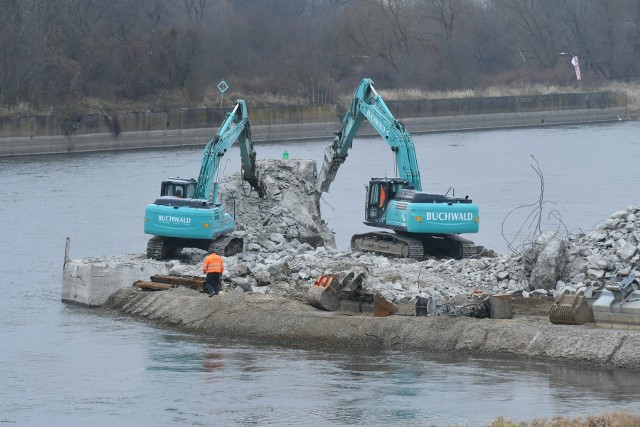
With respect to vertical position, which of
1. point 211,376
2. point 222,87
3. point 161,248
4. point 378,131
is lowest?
point 211,376

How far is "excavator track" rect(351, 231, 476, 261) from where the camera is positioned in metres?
31.5

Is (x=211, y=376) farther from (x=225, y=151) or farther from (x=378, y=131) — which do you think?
(x=378, y=131)

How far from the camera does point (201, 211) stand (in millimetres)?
31016

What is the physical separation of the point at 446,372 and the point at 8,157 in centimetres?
5253

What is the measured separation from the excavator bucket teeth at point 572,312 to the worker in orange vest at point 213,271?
7.04 metres

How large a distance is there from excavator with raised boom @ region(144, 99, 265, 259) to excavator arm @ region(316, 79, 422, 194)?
2049mm

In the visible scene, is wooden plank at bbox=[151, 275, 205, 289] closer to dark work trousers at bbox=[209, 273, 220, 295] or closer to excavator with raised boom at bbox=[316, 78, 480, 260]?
dark work trousers at bbox=[209, 273, 220, 295]

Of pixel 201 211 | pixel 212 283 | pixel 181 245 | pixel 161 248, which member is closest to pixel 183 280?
pixel 212 283

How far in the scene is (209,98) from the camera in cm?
8619

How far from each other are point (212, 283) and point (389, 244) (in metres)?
6.42

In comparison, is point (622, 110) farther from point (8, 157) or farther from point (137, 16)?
point (8, 157)

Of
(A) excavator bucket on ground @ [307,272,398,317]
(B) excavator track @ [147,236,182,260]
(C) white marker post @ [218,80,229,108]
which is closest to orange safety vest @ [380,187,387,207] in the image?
(B) excavator track @ [147,236,182,260]

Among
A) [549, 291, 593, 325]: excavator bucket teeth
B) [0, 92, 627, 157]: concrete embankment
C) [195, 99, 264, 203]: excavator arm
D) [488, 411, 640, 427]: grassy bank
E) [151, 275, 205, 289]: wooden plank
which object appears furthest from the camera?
[0, 92, 627, 157]: concrete embankment

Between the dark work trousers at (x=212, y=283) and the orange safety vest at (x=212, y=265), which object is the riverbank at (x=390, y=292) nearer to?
the dark work trousers at (x=212, y=283)
